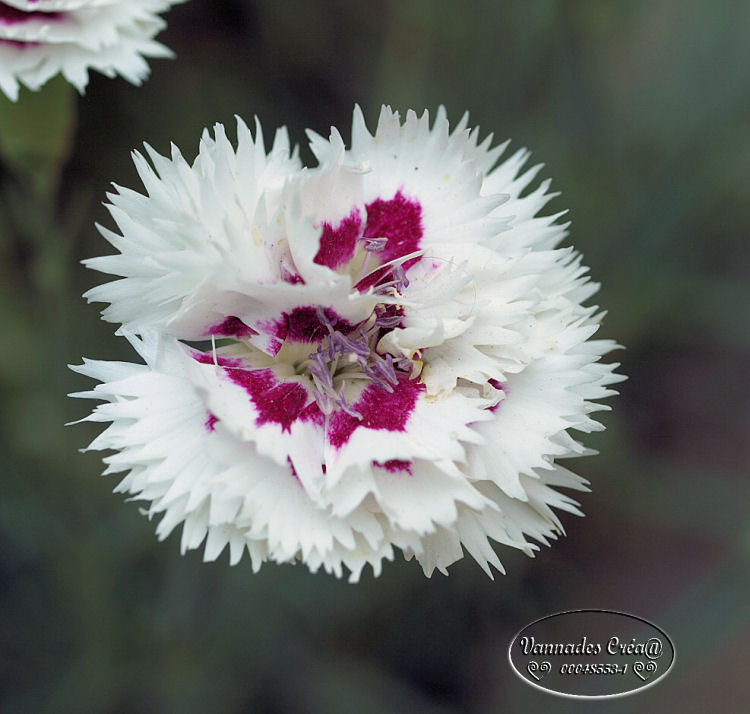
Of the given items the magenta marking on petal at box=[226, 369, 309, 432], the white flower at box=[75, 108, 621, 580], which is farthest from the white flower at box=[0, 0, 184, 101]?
the magenta marking on petal at box=[226, 369, 309, 432]

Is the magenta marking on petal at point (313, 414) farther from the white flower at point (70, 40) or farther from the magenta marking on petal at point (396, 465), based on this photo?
the white flower at point (70, 40)

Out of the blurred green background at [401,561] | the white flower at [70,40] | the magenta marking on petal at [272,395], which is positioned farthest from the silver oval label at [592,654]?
the white flower at [70,40]

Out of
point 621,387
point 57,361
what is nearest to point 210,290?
point 57,361

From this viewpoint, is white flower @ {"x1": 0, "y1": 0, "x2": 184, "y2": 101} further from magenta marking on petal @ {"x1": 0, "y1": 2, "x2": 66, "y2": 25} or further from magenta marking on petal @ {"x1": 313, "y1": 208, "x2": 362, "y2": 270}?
magenta marking on petal @ {"x1": 313, "y1": 208, "x2": 362, "y2": 270}

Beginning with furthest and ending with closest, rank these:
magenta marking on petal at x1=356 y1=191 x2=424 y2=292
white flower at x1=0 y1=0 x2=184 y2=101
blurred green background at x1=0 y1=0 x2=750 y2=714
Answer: blurred green background at x1=0 y1=0 x2=750 y2=714 → white flower at x1=0 y1=0 x2=184 y2=101 → magenta marking on petal at x1=356 y1=191 x2=424 y2=292

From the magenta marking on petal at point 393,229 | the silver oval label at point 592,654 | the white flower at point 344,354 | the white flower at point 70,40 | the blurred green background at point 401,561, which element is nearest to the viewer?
the white flower at point 344,354

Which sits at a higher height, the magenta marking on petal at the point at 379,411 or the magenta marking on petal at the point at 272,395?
the magenta marking on petal at the point at 272,395

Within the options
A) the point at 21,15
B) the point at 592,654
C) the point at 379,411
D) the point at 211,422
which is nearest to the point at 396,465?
the point at 379,411
